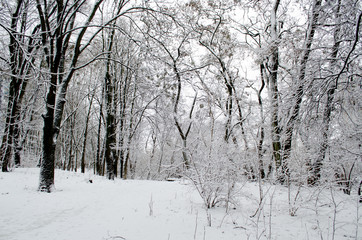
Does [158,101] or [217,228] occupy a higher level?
[158,101]

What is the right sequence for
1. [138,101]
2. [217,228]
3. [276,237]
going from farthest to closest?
1. [138,101]
2. [217,228]
3. [276,237]

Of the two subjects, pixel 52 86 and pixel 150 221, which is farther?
pixel 52 86

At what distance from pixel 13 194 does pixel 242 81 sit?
504 inches

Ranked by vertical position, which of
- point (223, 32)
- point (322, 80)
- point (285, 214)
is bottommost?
point (285, 214)

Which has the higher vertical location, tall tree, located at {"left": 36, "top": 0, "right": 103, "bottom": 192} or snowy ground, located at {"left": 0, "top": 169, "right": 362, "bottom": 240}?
tall tree, located at {"left": 36, "top": 0, "right": 103, "bottom": 192}

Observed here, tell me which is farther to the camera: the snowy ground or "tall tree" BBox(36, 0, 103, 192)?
"tall tree" BBox(36, 0, 103, 192)

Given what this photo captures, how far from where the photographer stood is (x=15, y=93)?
381 inches

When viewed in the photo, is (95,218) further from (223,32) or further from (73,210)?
(223,32)

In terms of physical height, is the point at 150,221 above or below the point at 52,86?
below

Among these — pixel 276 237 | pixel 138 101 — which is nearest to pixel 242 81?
pixel 138 101

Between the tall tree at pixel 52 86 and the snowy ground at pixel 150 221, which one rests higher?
the tall tree at pixel 52 86

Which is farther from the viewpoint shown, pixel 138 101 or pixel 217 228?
pixel 138 101

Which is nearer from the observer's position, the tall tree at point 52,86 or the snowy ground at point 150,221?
the snowy ground at point 150,221

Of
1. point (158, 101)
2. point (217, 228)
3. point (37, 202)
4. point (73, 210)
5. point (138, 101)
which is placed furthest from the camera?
point (138, 101)
